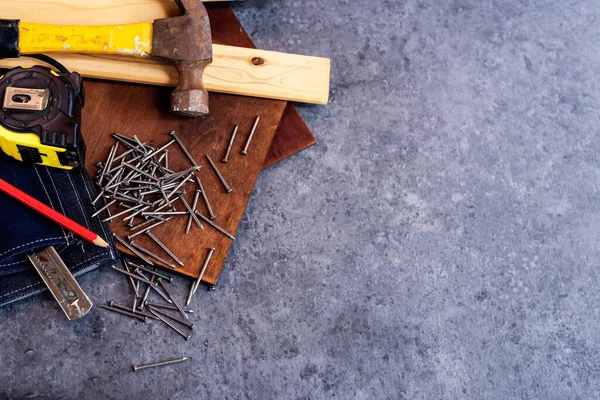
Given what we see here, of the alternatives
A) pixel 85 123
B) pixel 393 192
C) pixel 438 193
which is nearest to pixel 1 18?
pixel 85 123

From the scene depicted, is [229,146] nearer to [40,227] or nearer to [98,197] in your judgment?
[98,197]

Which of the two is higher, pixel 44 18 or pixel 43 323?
pixel 44 18

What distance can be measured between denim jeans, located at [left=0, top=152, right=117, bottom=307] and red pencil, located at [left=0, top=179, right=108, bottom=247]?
0.03m

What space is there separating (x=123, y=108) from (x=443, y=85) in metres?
1.09

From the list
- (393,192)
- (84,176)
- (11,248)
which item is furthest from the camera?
(393,192)

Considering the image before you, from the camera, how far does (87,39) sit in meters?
2.06

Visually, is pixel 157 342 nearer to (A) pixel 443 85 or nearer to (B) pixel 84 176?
(B) pixel 84 176

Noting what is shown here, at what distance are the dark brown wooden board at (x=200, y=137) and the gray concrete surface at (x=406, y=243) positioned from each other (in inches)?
3.8

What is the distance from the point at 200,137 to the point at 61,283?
0.61 meters

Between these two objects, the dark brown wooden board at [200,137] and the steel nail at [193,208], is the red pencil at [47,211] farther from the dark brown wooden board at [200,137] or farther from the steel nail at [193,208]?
the steel nail at [193,208]

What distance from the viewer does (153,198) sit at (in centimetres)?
215

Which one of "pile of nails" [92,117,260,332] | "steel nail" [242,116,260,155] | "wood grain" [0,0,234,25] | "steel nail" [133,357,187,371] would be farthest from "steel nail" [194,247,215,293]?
"wood grain" [0,0,234,25]

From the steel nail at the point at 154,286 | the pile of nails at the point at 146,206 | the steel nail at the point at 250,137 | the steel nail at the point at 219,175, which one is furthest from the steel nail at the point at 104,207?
the steel nail at the point at 250,137

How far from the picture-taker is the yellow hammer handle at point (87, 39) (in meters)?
2.04
